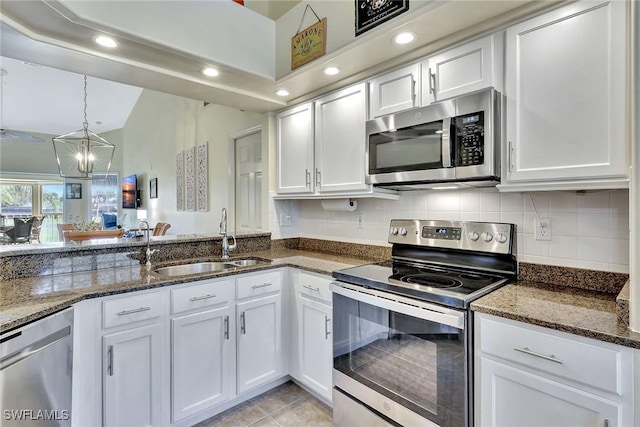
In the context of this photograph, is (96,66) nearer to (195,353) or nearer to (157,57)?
(157,57)

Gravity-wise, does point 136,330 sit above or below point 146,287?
below

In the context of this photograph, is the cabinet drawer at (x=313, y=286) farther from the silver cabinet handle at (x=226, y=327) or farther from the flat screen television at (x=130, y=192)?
the flat screen television at (x=130, y=192)

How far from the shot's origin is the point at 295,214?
10.4ft

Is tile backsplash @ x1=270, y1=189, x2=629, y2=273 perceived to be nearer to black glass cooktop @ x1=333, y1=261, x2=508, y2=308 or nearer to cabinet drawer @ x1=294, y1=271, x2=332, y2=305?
black glass cooktop @ x1=333, y1=261, x2=508, y2=308

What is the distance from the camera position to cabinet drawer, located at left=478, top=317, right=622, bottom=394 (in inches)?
41.3

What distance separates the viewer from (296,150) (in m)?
2.67

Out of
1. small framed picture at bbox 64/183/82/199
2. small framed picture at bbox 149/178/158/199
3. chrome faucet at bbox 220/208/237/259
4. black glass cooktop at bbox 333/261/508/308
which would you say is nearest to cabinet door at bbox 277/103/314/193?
chrome faucet at bbox 220/208/237/259

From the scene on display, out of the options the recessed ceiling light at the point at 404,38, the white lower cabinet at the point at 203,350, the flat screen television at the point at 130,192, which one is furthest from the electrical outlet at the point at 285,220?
the flat screen television at the point at 130,192

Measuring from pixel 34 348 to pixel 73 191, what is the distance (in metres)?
9.16

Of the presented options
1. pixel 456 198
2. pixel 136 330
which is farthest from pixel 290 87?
pixel 136 330

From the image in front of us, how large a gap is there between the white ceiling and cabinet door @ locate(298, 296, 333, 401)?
17.8 feet

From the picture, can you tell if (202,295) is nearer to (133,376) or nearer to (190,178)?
(133,376)

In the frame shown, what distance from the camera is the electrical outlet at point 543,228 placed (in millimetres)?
1660

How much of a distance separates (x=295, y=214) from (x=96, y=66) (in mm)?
Result: 1884
